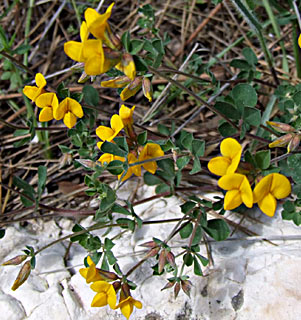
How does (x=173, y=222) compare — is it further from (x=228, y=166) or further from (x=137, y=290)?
(x=228, y=166)

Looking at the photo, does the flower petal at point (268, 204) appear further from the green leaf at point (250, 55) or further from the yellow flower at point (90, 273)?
the green leaf at point (250, 55)

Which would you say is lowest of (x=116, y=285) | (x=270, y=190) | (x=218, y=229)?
(x=218, y=229)

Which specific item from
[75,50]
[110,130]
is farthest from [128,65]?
[110,130]

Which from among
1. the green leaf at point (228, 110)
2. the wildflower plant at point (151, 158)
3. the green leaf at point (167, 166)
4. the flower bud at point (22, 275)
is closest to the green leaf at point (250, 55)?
the wildflower plant at point (151, 158)

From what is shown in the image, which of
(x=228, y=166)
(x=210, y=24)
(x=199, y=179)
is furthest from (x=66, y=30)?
(x=228, y=166)

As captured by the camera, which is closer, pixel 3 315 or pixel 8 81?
pixel 3 315

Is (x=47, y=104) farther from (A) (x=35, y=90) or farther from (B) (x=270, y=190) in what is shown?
(B) (x=270, y=190)
